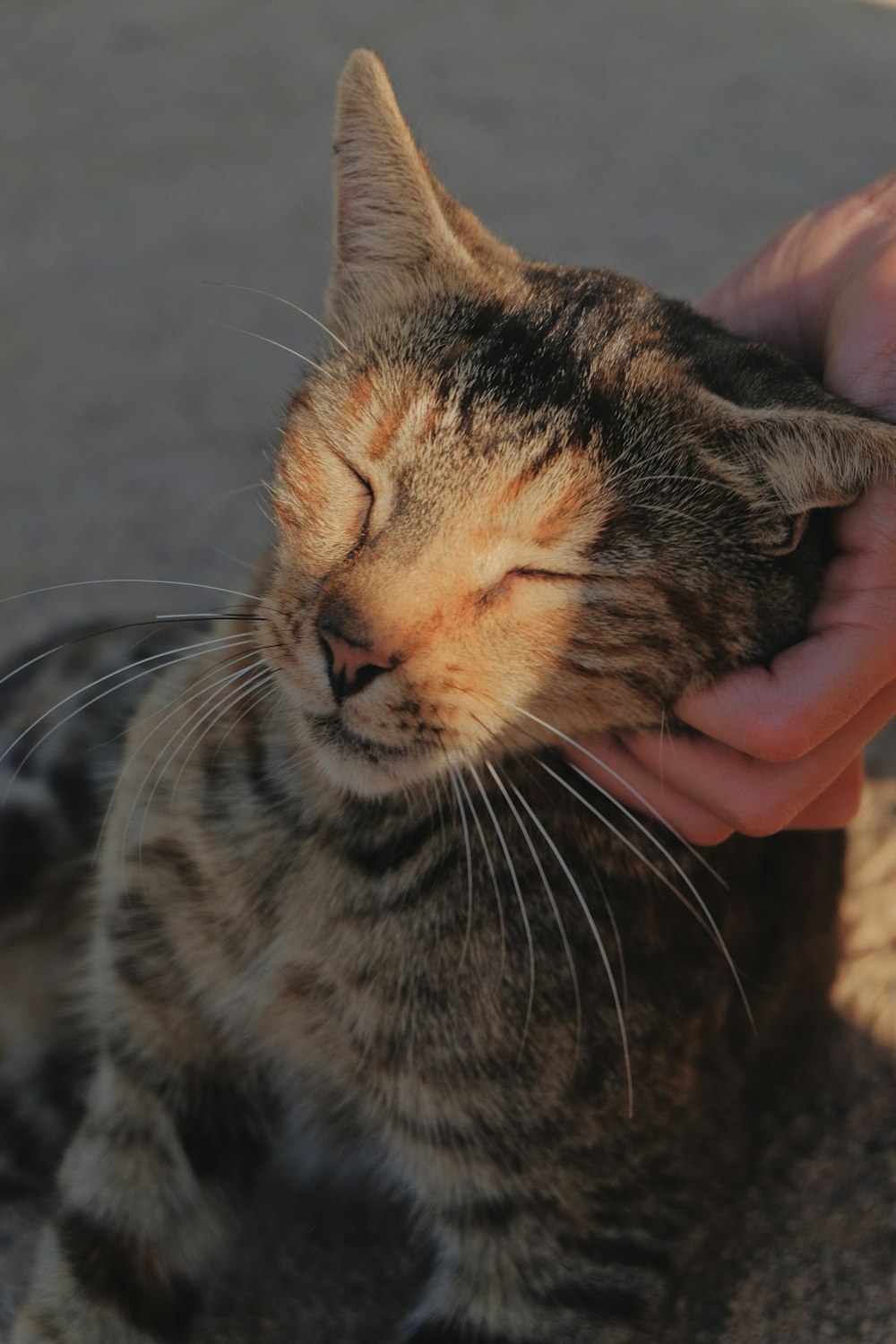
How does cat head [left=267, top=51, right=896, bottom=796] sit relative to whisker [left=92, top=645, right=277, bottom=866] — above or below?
above

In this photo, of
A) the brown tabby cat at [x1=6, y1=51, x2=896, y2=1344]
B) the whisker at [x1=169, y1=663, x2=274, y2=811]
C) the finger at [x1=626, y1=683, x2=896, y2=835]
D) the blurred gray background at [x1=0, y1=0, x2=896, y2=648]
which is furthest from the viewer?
the blurred gray background at [x1=0, y1=0, x2=896, y2=648]

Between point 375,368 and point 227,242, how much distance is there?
3036mm

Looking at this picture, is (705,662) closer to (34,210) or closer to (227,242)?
(227,242)

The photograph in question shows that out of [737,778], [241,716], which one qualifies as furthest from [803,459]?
[241,716]

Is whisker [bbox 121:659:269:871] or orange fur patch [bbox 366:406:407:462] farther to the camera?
whisker [bbox 121:659:269:871]

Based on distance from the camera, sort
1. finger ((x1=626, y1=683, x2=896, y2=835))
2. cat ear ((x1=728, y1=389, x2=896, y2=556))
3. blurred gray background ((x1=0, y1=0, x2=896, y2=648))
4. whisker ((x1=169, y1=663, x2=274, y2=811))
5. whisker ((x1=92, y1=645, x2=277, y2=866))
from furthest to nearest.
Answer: blurred gray background ((x1=0, y1=0, x2=896, y2=648))
whisker ((x1=92, y1=645, x2=277, y2=866))
whisker ((x1=169, y1=663, x2=274, y2=811))
finger ((x1=626, y1=683, x2=896, y2=835))
cat ear ((x1=728, y1=389, x2=896, y2=556))

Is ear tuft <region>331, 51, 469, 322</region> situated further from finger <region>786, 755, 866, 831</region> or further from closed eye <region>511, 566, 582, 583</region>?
finger <region>786, 755, 866, 831</region>

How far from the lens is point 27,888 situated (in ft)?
7.86

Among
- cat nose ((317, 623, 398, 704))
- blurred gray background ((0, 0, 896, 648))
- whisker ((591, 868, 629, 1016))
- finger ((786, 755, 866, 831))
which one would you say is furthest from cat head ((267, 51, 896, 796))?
blurred gray background ((0, 0, 896, 648))

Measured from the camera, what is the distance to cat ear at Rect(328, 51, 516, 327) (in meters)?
1.72

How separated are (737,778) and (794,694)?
0.17m

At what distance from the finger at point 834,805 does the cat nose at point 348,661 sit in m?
0.84

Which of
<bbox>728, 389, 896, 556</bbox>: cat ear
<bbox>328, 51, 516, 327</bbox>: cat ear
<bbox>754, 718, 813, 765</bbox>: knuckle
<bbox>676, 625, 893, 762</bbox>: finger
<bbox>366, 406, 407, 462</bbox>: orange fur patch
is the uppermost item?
<bbox>328, 51, 516, 327</bbox>: cat ear

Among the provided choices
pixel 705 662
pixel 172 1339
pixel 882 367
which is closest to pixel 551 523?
pixel 705 662
